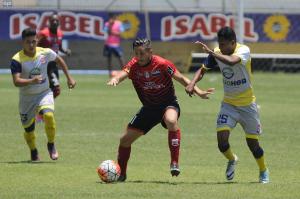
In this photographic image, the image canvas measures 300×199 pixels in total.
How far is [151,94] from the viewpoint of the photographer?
11914 mm

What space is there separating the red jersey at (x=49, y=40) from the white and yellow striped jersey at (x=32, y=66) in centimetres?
553

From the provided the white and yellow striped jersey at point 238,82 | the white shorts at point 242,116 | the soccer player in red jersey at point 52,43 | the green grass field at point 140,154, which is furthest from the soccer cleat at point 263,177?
the soccer player in red jersey at point 52,43

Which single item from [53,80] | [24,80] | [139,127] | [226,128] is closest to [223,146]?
[226,128]

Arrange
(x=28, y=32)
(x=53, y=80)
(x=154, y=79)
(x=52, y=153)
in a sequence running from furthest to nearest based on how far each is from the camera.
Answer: (x=53, y=80)
(x=52, y=153)
(x=28, y=32)
(x=154, y=79)

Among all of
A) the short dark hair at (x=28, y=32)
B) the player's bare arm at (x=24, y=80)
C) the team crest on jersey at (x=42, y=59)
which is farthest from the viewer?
the team crest on jersey at (x=42, y=59)

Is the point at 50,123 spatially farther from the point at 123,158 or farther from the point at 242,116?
the point at 242,116

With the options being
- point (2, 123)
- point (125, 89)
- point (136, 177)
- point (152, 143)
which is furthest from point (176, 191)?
point (125, 89)

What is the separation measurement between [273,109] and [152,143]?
23.8 feet

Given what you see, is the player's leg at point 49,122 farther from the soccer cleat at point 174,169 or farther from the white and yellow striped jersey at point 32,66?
the soccer cleat at point 174,169

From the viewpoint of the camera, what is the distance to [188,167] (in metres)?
13.4

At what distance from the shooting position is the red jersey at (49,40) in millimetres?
19578

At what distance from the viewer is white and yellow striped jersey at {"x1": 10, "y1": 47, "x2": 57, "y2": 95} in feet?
45.2

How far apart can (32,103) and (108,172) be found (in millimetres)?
2976

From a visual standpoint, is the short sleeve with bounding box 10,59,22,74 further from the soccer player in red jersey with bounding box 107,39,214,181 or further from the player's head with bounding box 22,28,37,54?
the soccer player in red jersey with bounding box 107,39,214,181
